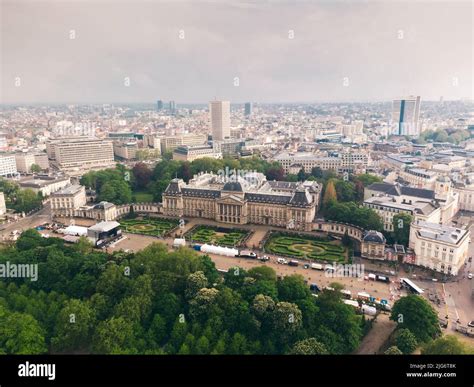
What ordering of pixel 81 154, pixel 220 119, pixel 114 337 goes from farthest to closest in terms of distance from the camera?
1. pixel 220 119
2. pixel 81 154
3. pixel 114 337

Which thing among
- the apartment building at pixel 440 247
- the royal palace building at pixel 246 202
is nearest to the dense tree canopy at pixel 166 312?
the apartment building at pixel 440 247

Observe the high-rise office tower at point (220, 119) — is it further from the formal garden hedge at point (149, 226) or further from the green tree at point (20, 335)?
the green tree at point (20, 335)

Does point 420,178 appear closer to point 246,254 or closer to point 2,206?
point 246,254

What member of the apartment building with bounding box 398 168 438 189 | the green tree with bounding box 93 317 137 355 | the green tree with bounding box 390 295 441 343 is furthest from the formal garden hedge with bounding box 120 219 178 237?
the apartment building with bounding box 398 168 438 189

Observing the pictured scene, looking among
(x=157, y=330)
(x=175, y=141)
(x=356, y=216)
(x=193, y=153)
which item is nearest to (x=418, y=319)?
(x=157, y=330)

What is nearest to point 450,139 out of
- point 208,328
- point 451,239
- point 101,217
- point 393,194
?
point 393,194

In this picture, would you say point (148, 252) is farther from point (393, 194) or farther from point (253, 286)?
point (393, 194)
